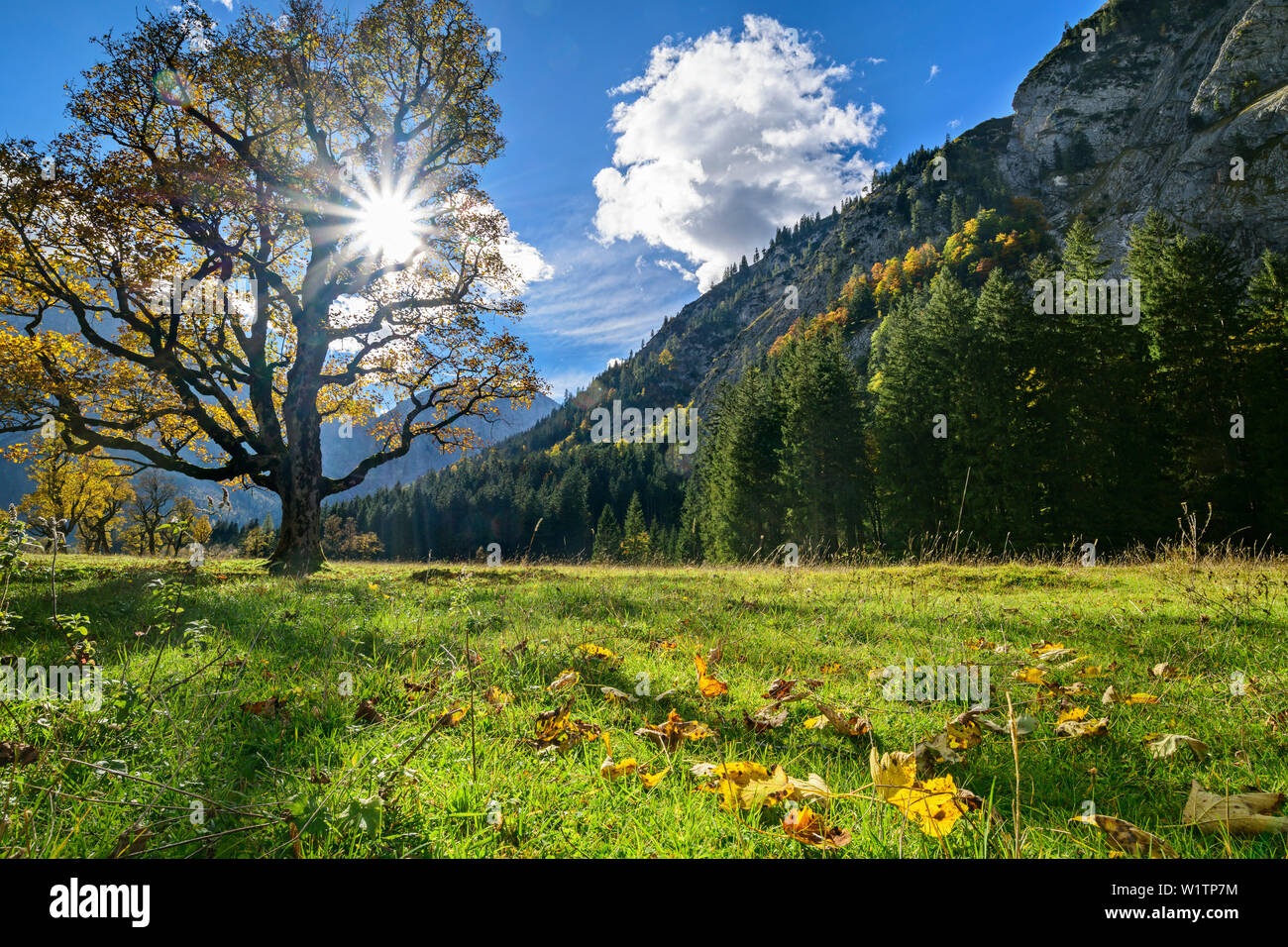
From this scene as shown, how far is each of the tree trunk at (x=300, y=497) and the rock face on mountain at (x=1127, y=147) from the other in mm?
49553

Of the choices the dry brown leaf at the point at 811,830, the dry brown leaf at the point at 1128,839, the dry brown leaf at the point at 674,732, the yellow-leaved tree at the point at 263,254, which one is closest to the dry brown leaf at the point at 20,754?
the dry brown leaf at the point at 674,732

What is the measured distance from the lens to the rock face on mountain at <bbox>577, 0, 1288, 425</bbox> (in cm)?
5712

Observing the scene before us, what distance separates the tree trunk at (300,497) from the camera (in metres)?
13.4

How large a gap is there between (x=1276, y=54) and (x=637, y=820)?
11235 cm

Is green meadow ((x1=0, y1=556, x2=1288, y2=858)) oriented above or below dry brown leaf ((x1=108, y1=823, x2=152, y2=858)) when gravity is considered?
below

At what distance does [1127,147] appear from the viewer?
83938 mm

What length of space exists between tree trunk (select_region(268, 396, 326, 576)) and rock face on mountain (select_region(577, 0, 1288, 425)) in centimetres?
4955

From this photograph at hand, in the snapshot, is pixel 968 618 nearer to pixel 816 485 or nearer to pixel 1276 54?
pixel 816 485

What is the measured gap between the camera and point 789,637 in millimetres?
4613

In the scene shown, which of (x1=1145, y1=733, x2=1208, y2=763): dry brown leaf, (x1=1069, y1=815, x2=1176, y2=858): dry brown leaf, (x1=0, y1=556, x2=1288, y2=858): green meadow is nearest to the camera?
Answer: (x1=1069, y1=815, x2=1176, y2=858): dry brown leaf

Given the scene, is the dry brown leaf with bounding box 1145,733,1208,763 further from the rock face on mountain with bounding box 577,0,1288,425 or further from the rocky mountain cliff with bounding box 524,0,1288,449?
the rocky mountain cliff with bounding box 524,0,1288,449

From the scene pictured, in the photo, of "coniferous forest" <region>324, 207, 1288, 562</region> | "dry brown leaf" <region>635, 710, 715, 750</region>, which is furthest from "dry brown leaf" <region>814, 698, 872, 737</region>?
"coniferous forest" <region>324, 207, 1288, 562</region>

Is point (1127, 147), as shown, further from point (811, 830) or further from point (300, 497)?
point (811, 830)

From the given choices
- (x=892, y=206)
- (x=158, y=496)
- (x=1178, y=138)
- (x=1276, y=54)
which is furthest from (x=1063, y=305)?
(x=892, y=206)
